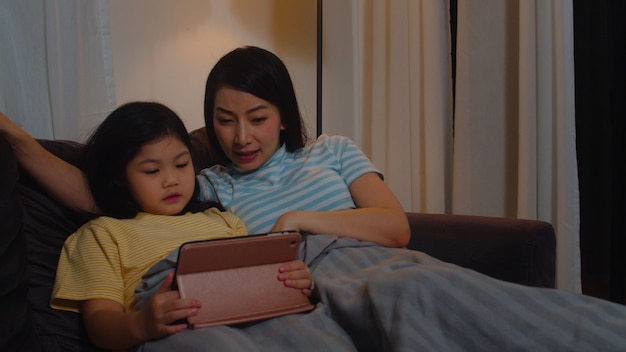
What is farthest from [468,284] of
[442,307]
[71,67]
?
[71,67]

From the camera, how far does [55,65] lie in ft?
5.15

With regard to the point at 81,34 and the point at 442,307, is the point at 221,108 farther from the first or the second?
the point at 442,307

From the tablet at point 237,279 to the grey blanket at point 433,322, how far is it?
0.03m

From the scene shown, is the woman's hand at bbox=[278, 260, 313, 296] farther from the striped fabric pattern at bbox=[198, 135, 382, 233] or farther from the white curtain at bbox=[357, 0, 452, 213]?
the white curtain at bbox=[357, 0, 452, 213]

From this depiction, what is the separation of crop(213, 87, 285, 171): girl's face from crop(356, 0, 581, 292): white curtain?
96cm

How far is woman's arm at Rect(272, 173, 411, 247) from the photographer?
1.17m

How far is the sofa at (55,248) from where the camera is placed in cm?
90

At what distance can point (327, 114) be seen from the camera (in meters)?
2.58

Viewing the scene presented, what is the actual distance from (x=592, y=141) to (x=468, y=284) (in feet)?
6.38

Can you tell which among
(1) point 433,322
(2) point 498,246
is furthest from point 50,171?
(2) point 498,246

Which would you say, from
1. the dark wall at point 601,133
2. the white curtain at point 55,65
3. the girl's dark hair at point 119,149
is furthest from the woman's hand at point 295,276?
the dark wall at point 601,133

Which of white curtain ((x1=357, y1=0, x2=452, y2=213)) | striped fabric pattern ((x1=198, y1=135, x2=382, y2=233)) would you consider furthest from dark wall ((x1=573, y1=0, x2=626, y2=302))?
striped fabric pattern ((x1=198, y1=135, x2=382, y2=233))

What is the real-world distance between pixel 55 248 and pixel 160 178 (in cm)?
23

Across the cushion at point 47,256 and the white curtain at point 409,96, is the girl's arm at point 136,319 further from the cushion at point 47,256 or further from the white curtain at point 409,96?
the white curtain at point 409,96
